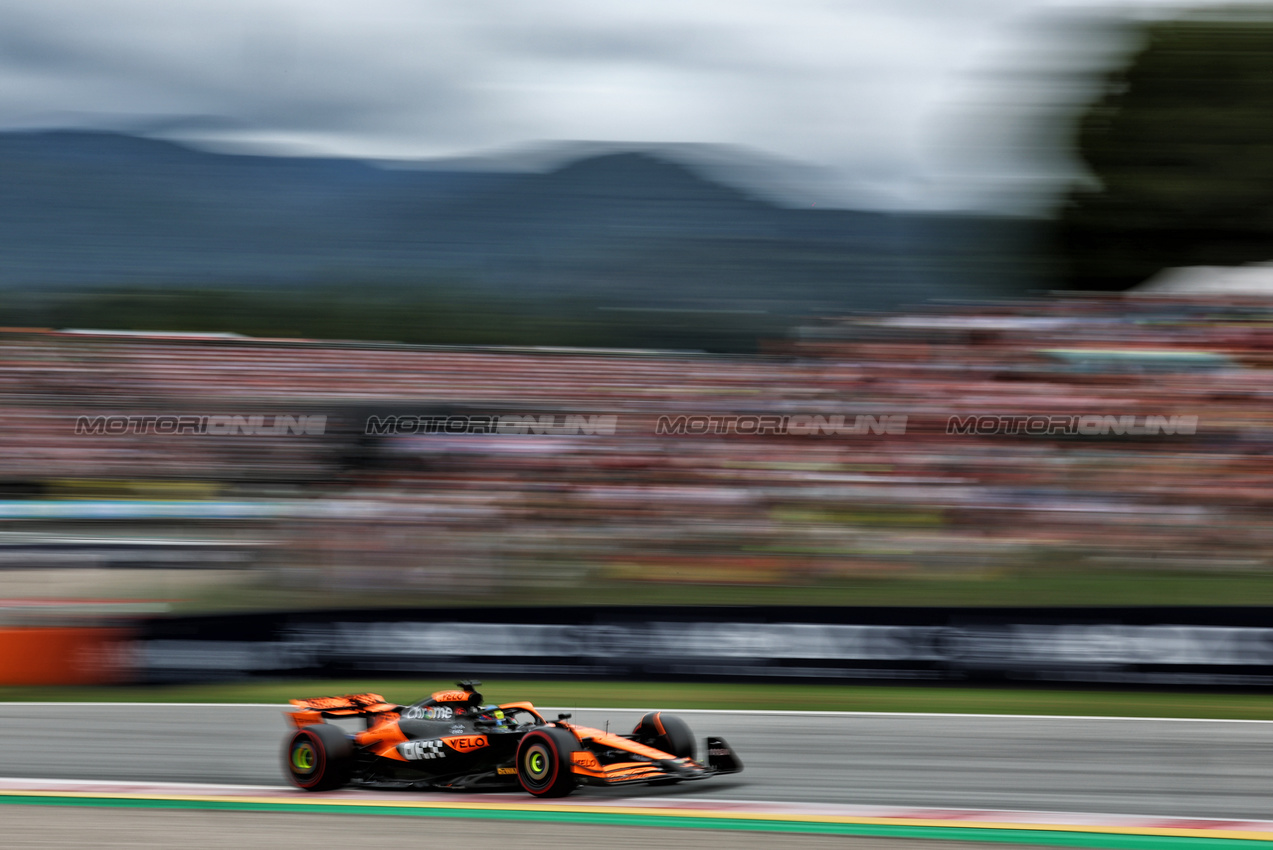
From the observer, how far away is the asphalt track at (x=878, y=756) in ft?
17.0

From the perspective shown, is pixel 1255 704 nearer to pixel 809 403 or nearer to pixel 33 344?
pixel 809 403

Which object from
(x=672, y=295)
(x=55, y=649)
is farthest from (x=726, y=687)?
(x=672, y=295)

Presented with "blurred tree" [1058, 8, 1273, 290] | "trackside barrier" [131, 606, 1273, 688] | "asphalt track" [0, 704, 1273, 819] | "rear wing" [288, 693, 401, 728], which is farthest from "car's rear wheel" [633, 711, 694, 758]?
"blurred tree" [1058, 8, 1273, 290]

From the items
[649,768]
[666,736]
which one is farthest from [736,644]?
[649,768]

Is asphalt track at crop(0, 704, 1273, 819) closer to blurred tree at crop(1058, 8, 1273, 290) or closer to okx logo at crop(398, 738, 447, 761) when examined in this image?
okx logo at crop(398, 738, 447, 761)

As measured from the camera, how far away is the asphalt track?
5.19 meters

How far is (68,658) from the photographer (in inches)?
332

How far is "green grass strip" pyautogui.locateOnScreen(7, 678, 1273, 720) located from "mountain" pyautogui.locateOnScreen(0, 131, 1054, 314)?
957cm
